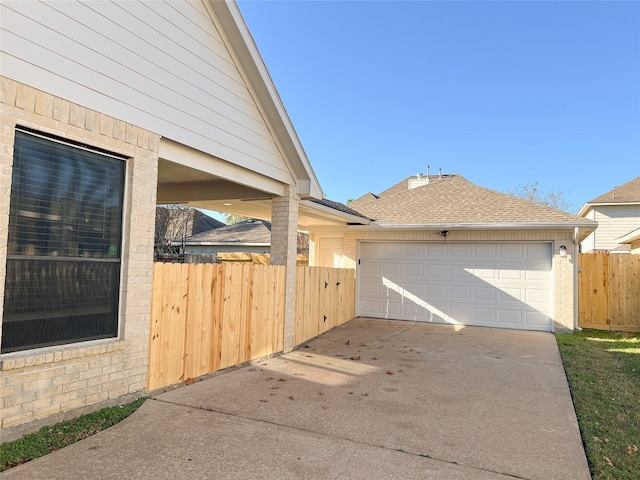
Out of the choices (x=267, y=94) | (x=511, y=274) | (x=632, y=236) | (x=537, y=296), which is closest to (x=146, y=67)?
(x=267, y=94)

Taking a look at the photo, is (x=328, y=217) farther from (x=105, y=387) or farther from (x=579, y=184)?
(x=579, y=184)

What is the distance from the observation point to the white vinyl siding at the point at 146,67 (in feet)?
12.4

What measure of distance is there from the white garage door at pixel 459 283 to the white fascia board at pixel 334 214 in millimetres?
1414

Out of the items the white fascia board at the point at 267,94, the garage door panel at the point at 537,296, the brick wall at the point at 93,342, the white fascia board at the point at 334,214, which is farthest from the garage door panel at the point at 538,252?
the brick wall at the point at 93,342

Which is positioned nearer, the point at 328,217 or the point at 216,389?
the point at 216,389

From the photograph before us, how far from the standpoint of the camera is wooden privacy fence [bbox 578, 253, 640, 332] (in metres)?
12.1

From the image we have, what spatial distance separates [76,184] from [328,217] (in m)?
7.56

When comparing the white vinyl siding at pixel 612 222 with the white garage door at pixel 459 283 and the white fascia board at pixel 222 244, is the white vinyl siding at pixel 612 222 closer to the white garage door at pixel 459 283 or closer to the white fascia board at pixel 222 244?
the white garage door at pixel 459 283

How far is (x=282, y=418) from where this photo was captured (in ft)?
14.8

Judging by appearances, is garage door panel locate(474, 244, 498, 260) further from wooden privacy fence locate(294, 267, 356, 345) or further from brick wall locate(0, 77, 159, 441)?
brick wall locate(0, 77, 159, 441)

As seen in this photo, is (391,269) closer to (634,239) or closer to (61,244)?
(634,239)

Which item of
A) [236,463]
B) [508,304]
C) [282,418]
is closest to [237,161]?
[282,418]

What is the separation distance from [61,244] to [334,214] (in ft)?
23.3

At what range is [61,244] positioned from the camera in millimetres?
4090
